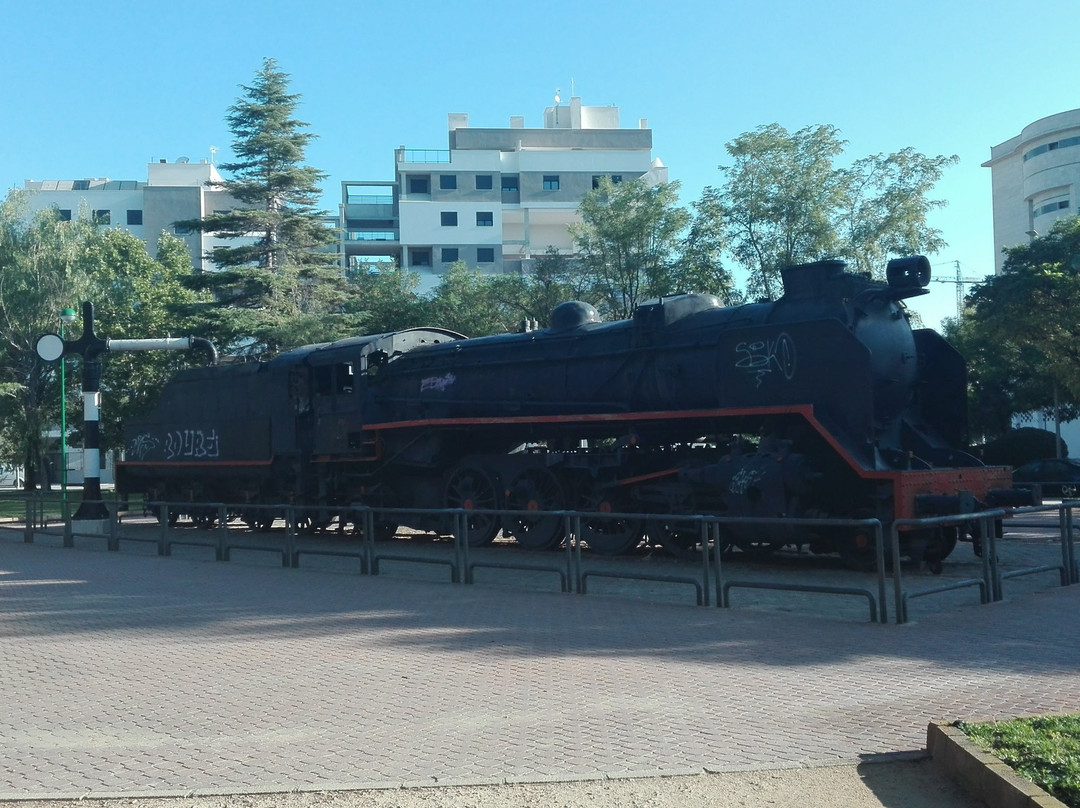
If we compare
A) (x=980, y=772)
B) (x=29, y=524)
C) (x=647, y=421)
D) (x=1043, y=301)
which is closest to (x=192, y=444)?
(x=29, y=524)

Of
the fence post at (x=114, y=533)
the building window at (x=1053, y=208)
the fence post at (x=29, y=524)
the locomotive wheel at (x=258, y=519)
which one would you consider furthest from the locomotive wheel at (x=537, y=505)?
the building window at (x=1053, y=208)

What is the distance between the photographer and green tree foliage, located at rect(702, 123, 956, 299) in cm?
2925

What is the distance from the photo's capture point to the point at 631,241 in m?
31.4

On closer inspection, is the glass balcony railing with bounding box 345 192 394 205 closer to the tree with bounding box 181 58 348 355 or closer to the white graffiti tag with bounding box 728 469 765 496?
the tree with bounding box 181 58 348 355

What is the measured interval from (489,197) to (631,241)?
37.4 metres

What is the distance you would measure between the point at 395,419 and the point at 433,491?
1.53 metres

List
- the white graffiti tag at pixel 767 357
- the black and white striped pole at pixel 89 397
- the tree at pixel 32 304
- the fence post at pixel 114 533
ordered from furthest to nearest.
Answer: the tree at pixel 32 304, the black and white striped pole at pixel 89 397, the fence post at pixel 114 533, the white graffiti tag at pixel 767 357

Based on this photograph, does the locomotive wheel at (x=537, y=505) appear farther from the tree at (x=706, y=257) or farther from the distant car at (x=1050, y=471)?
the distant car at (x=1050, y=471)

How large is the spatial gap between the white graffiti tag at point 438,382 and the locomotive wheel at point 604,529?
11.1ft

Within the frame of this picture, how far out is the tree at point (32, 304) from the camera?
39.6 meters

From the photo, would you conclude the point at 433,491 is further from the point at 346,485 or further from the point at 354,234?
the point at 354,234

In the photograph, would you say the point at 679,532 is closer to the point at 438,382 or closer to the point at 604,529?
the point at 604,529

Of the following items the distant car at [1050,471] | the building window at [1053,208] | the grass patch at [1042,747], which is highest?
the building window at [1053,208]

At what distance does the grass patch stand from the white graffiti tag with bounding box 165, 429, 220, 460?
1862cm
